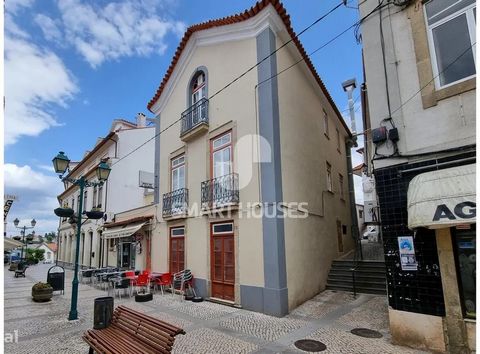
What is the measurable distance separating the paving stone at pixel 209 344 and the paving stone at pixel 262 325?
1.82ft

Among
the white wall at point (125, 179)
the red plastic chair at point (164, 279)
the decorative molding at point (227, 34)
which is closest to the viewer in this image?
the decorative molding at point (227, 34)

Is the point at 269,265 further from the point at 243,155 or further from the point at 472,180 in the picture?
the point at 472,180

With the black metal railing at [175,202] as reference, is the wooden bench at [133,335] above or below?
below

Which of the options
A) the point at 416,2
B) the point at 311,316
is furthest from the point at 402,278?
the point at 416,2

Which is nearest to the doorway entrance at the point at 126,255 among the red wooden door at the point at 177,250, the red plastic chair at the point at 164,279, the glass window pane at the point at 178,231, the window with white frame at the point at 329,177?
the red wooden door at the point at 177,250

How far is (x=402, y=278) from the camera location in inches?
228

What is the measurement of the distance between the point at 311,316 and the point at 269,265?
1.69 m

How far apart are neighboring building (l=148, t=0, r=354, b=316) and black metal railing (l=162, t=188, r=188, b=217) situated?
0.04 metres

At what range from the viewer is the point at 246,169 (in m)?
9.44

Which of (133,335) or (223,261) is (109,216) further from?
(133,335)

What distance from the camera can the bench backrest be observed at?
417 cm

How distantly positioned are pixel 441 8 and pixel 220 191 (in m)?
7.24

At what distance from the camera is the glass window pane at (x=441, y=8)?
5723 mm

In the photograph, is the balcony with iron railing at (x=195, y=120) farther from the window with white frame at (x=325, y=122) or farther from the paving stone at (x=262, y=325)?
the paving stone at (x=262, y=325)
